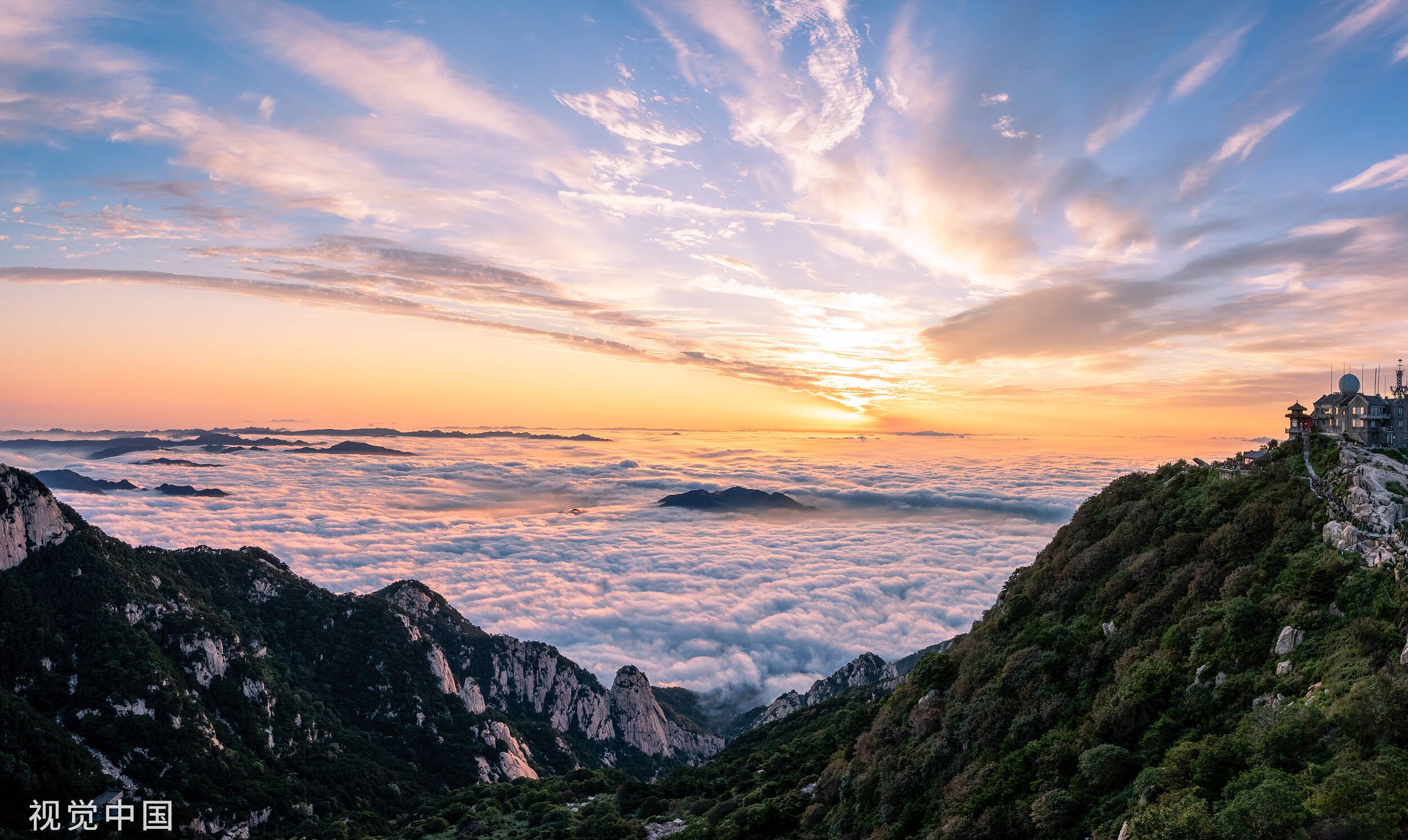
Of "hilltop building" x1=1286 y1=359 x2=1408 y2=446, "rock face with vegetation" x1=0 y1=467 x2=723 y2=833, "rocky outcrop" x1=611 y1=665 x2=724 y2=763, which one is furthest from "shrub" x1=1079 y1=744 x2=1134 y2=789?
"rocky outcrop" x1=611 y1=665 x2=724 y2=763

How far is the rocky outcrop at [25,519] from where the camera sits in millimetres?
97438

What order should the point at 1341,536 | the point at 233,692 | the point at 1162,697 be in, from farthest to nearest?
the point at 233,692, the point at 1341,536, the point at 1162,697

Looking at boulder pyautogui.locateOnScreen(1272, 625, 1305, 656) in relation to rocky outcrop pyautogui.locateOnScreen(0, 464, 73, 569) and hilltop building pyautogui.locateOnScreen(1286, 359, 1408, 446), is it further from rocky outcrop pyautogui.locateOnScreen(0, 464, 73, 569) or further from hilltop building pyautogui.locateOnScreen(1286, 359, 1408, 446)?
rocky outcrop pyautogui.locateOnScreen(0, 464, 73, 569)

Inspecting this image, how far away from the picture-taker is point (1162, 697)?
25.0m

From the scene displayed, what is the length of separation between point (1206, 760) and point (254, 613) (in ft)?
587

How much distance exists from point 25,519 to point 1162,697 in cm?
15651

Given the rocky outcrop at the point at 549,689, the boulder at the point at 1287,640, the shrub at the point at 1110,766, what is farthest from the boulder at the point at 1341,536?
the rocky outcrop at the point at 549,689

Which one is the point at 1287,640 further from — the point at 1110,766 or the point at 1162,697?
the point at 1110,766

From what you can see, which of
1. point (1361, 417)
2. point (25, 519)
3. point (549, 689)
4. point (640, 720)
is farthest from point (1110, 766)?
point (549, 689)

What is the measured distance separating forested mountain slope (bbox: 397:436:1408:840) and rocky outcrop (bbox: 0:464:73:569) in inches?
4947

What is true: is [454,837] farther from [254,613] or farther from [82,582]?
[254,613]

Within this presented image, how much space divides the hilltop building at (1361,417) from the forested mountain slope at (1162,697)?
580cm

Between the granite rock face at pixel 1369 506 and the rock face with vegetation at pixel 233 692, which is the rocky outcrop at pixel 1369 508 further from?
the rock face with vegetation at pixel 233 692

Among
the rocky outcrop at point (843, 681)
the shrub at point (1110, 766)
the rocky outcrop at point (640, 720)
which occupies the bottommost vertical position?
the rocky outcrop at point (640, 720)
